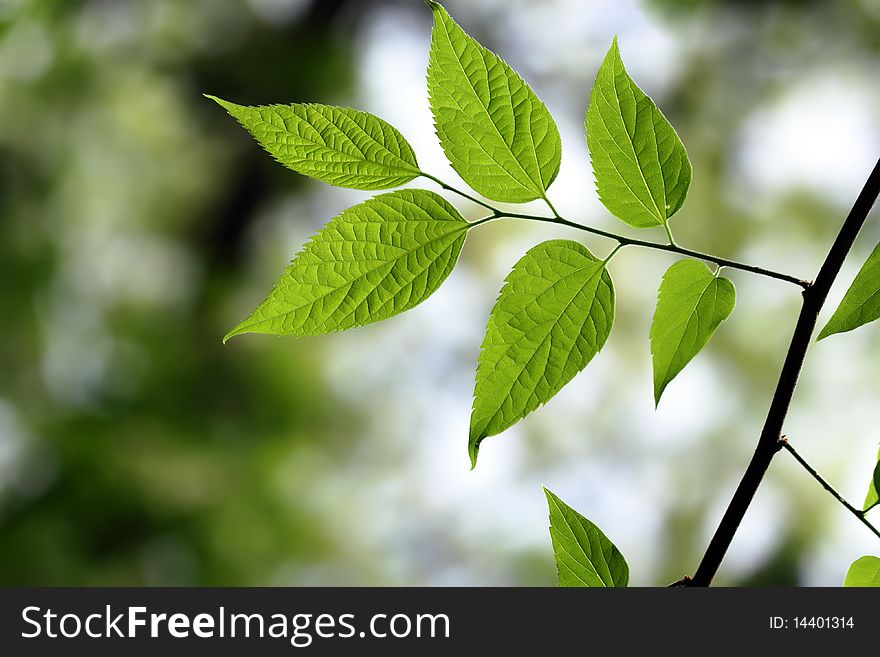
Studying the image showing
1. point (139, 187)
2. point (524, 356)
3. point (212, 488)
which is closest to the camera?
point (524, 356)

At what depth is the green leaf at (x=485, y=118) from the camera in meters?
0.26

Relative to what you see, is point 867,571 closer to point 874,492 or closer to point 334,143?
point 874,492

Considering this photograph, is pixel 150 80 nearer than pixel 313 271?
No

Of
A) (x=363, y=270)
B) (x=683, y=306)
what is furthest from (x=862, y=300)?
(x=363, y=270)

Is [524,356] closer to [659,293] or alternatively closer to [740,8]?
[659,293]

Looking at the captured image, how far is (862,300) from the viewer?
244 millimetres

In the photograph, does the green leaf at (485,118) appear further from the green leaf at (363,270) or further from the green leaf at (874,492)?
the green leaf at (874,492)

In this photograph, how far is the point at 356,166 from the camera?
0.87ft

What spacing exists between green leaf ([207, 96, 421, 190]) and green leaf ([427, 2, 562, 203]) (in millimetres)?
18

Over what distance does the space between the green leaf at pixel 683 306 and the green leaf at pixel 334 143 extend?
0.30 ft

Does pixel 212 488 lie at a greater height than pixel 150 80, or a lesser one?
lesser

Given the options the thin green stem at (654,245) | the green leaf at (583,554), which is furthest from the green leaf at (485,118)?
the green leaf at (583,554)
